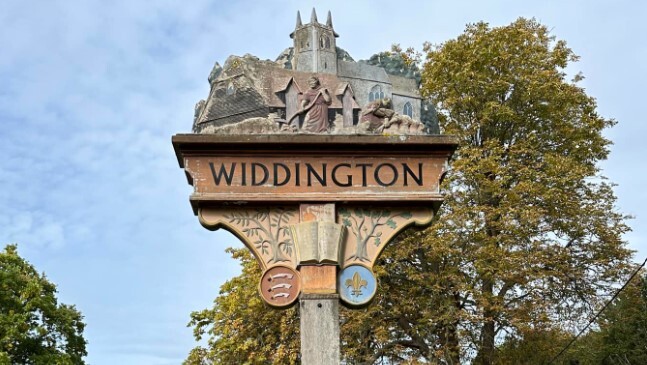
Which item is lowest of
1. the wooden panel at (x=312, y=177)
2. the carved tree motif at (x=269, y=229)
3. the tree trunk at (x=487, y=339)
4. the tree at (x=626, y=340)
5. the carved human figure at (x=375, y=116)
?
the carved tree motif at (x=269, y=229)

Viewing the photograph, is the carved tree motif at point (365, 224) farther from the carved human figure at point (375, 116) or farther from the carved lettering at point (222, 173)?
the carved lettering at point (222, 173)

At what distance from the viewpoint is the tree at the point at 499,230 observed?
18.4 m

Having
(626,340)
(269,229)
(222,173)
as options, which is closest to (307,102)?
(222,173)

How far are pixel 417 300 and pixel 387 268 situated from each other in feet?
3.19

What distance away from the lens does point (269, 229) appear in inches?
261

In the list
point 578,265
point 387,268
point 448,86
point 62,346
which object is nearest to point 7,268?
point 62,346

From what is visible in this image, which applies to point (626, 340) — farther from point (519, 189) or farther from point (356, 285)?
point (356, 285)

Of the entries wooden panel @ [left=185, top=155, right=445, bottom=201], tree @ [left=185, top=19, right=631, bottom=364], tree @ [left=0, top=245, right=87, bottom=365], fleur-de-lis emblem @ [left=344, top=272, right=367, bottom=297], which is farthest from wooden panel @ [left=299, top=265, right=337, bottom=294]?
tree @ [left=0, top=245, right=87, bottom=365]

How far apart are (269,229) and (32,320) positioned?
2097 cm

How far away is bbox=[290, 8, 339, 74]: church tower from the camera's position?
23.9 ft

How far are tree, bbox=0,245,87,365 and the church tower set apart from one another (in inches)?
670

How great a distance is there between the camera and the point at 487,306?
18.0 metres

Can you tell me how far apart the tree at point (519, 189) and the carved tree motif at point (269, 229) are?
38.7ft

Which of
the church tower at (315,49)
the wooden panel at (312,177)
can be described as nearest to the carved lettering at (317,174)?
the wooden panel at (312,177)
